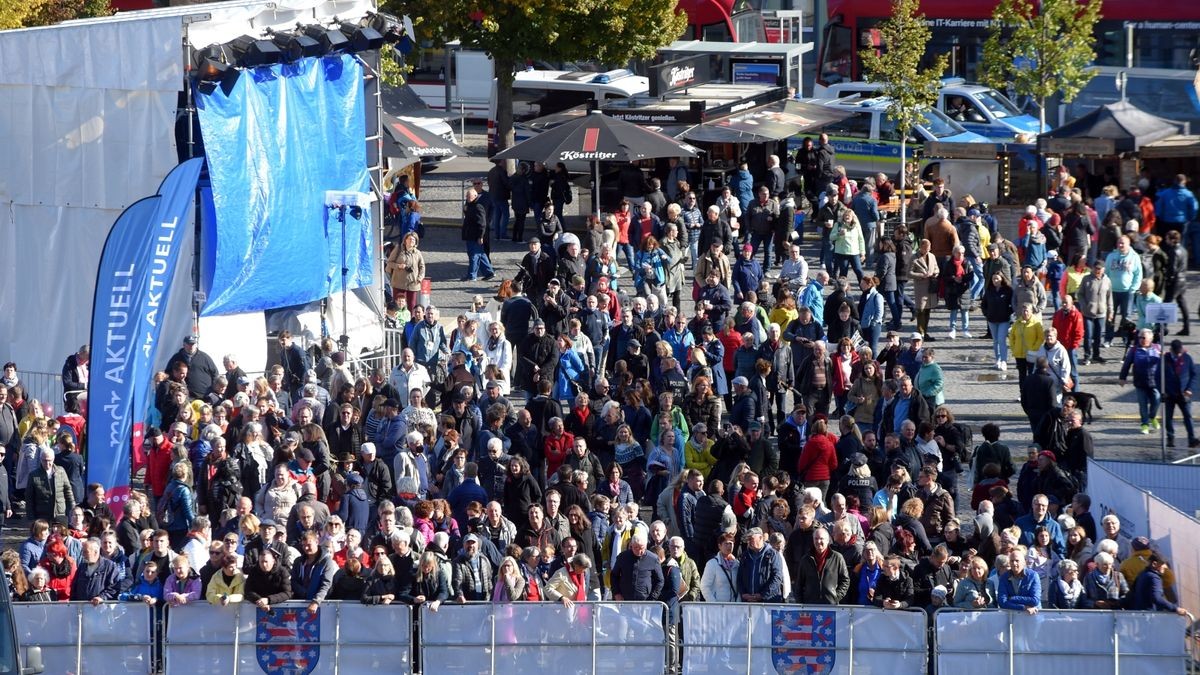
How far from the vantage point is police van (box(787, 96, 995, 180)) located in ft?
108

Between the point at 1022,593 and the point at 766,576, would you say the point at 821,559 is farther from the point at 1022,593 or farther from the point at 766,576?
the point at 1022,593

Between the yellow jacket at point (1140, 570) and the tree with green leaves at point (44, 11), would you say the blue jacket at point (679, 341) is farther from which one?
the tree with green leaves at point (44, 11)

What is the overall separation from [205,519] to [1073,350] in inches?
414

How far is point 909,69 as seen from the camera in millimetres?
Answer: 29969

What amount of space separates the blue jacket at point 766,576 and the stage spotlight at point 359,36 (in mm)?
11281

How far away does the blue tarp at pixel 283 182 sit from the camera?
73.3 ft

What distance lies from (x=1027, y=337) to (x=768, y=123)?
415 inches

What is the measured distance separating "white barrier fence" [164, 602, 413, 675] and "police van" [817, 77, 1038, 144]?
70.4ft

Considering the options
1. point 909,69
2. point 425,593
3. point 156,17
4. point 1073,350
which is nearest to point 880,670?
point 425,593

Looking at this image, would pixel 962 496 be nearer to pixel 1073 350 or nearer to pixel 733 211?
pixel 1073 350

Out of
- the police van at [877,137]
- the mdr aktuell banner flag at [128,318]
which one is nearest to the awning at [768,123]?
the police van at [877,137]

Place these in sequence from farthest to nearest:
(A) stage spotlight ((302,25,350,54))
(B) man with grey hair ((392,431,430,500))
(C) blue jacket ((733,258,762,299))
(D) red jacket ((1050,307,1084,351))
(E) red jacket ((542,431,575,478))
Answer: (C) blue jacket ((733,258,762,299)) → (A) stage spotlight ((302,25,350,54)) → (D) red jacket ((1050,307,1084,351)) → (E) red jacket ((542,431,575,478)) → (B) man with grey hair ((392,431,430,500))

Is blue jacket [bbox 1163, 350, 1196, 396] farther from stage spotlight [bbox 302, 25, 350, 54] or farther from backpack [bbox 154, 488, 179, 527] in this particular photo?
stage spotlight [bbox 302, 25, 350, 54]

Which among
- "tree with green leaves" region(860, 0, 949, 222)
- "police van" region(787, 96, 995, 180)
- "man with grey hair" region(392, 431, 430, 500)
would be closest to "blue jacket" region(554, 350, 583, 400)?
"man with grey hair" region(392, 431, 430, 500)
